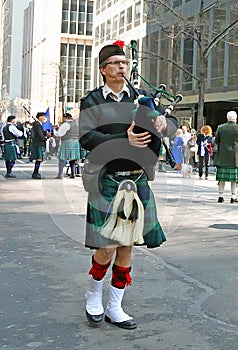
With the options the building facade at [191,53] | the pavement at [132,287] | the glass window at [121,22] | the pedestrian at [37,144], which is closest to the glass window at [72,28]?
the glass window at [121,22]

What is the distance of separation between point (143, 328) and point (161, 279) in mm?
1329

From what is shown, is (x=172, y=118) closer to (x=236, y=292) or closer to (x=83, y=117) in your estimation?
(x=83, y=117)

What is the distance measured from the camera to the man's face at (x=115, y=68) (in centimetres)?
412

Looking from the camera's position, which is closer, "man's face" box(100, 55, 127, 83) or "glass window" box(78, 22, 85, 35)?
"man's face" box(100, 55, 127, 83)

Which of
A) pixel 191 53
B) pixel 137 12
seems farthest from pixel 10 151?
pixel 137 12

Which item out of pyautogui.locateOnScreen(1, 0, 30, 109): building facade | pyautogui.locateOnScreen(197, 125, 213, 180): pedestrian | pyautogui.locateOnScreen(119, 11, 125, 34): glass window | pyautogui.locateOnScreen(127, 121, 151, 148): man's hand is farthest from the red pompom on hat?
pyautogui.locateOnScreen(1, 0, 30, 109): building facade

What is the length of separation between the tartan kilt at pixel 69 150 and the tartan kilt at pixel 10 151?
1.14 meters

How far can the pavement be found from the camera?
392 cm

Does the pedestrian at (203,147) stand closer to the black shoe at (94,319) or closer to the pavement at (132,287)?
the pavement at (132,287)

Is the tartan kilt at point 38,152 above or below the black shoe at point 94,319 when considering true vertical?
above

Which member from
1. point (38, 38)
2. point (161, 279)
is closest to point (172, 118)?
point (161, 279)

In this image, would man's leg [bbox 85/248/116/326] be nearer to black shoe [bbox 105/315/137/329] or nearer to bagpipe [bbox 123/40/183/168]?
black shoe [bbox 105/315/137/329]

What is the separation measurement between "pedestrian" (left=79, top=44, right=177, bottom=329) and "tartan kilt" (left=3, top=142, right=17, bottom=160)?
11.7 metres

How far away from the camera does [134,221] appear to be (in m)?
4.12
